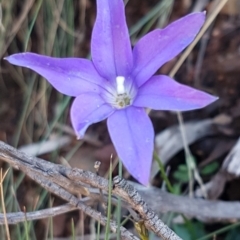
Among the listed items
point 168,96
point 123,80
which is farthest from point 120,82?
point 168,96

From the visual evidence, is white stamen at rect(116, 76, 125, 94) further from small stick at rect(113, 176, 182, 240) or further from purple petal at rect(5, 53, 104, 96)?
small stick at rect(113, 176, 182, 240)

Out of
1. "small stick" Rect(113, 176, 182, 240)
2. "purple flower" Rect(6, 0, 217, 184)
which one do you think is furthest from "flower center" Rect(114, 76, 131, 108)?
"small stick" Rect(113, 176, 182, 240)

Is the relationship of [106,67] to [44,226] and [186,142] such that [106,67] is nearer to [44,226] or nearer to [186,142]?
[186,142]

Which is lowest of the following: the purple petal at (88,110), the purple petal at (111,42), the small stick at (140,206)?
the small stick at (140,206)

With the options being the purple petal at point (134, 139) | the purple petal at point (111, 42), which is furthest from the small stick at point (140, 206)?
the purple petal at point (111, 42)

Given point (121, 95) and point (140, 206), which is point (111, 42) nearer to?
point (121, 95)

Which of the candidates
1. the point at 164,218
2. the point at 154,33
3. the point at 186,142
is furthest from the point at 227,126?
the point at 154,33

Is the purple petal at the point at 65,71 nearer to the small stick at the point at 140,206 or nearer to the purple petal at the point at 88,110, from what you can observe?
the purple petal at the point at 88,110
